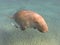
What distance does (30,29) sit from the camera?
217cm

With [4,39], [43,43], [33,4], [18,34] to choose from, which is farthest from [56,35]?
[33,4]

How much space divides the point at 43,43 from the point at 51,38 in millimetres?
144

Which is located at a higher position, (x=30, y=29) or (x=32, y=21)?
(x=32, y=21)

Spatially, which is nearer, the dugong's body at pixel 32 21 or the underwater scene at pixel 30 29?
the dugong's body at pixel 32 21

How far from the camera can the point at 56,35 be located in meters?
2.13

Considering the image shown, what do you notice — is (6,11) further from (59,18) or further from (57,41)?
(57,41)

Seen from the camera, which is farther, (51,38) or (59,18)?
(59,18)

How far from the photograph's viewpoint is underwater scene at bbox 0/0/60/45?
2.01 m

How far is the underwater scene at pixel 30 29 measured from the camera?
Result: 2012 mm

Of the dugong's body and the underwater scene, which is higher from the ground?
the dugong's body

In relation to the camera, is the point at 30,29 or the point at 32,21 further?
the point at 30,29

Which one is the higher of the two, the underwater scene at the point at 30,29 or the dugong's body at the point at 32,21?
the dugong's body at the point at 32,21

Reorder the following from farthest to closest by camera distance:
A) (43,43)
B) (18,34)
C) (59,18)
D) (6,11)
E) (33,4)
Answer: (33,4) < (6,11) < (59,18) < (18,34) < (43,43)

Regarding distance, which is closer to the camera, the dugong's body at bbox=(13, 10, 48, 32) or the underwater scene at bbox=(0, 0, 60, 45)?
the dugong's body at bbox=(13, 10, 48, 32)
